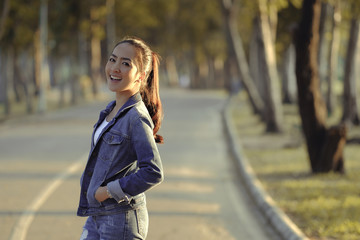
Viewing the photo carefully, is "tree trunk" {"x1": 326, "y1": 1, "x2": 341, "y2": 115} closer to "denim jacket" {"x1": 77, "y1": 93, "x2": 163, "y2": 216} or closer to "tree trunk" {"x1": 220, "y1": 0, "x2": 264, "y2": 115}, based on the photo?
"tree trunk" {"x1": 220, "y1": 0, "x2": 264, "y2": 115}

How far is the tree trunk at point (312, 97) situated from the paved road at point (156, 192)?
5.03ft

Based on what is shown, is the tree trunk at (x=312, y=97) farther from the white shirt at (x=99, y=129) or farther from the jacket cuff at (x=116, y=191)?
the jacket cuff at (x=116, y=191)

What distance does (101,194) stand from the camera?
354 cm

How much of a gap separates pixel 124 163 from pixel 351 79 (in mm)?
19189

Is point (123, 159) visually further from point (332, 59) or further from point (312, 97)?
point (332, 59)

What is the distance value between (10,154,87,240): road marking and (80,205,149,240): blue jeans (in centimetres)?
414

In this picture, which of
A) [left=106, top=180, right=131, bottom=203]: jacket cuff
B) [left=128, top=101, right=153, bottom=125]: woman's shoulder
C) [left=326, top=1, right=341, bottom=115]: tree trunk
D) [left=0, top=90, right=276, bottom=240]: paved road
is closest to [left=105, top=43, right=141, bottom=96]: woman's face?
[left=128, top=101, right=153, bottom=125]: woman's shoulder

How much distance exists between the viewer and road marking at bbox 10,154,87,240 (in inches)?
309

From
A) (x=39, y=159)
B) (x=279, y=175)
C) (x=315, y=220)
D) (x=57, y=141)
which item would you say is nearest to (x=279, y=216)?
(x=315, y=220)

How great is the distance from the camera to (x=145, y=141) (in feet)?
11.5

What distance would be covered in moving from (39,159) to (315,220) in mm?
7893

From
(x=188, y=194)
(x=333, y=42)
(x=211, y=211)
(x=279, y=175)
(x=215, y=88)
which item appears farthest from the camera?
(x=215, y=88)

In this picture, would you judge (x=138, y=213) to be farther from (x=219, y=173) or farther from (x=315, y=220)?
(x=219, y=173)

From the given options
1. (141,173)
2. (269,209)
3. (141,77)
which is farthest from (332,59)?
(141,173)
